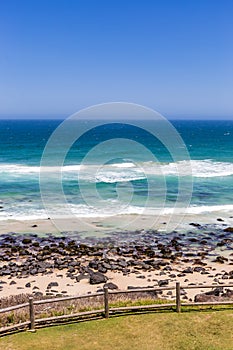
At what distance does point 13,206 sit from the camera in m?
31.2

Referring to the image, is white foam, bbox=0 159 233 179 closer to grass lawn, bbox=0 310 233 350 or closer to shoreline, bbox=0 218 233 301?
shoreline, bbox=0 218 233 301

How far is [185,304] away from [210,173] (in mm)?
37039

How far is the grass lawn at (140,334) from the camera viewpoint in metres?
9.69

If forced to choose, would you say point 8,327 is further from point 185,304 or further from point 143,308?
point 185,304

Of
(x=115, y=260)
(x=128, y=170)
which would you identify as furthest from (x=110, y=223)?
(x=128, y=170)

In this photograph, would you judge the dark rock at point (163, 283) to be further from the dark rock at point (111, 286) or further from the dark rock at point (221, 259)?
the dark rock at point (221, 259)

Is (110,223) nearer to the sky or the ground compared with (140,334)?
nearer to the ground

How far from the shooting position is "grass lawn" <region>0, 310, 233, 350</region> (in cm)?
969

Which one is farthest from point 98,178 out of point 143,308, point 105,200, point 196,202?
point 143,308

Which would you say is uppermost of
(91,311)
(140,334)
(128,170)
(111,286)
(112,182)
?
(128,170)

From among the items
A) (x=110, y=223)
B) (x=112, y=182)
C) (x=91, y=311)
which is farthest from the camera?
Result: (x=112, y=182)

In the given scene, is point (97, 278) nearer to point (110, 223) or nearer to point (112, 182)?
point (110, 223)

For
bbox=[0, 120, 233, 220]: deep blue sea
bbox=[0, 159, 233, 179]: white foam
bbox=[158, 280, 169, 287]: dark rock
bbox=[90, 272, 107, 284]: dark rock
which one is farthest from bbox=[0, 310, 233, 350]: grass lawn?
bbox=[0, 159, 233, 179]: white foam

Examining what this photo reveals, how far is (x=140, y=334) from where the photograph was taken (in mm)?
10250
